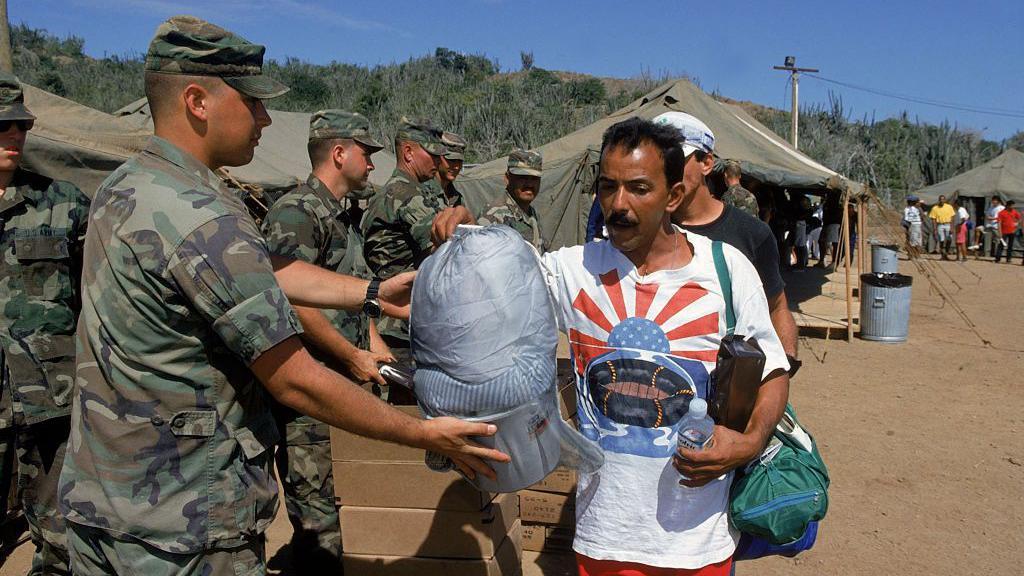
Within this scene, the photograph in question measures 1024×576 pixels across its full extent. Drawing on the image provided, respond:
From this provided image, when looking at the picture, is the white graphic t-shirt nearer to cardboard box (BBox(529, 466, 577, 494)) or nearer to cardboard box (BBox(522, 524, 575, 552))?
cardboard box (BBox(529, 466, 577, 494))

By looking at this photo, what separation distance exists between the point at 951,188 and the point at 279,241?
27.1 meters

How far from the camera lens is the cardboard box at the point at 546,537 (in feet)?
14.1

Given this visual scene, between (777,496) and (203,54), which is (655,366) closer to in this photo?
(777,496)

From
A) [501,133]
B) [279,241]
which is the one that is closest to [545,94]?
[501,133]

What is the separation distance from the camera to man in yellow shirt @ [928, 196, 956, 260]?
22.9m

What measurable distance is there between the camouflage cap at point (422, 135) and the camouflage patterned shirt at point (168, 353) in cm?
339

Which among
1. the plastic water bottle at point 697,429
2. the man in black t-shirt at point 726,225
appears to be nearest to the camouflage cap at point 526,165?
the man in black t-shirt at point 726,225

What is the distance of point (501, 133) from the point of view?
3064 centimetres

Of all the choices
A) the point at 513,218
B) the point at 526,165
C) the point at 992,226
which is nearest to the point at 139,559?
the point at 513,218

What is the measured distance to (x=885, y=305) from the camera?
10.1 m

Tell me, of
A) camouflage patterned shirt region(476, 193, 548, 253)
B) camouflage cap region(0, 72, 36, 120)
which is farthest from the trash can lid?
camouflage cap region(0, 72, 36, 120)

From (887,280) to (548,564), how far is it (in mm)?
7500

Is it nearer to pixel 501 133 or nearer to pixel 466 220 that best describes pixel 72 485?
pixel 466 220

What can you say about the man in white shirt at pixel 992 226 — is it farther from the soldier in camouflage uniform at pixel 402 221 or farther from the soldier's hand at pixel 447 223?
the soldier's hand at pixel 447 223
